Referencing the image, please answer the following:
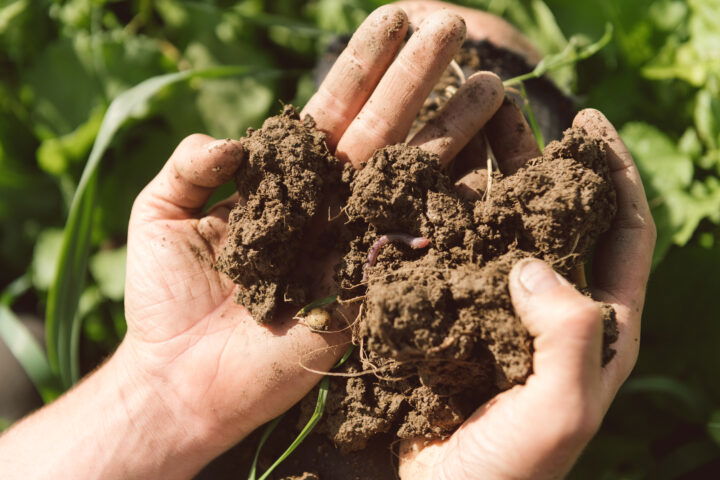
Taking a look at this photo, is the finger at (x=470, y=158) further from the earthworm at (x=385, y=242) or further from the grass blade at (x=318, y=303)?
the grass blade at (x=318, y=303)

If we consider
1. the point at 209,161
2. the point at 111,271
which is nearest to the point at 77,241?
the point at 111,271

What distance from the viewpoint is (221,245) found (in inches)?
86.9

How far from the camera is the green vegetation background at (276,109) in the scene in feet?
9.65

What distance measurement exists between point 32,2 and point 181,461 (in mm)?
3049

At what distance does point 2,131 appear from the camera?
361cm

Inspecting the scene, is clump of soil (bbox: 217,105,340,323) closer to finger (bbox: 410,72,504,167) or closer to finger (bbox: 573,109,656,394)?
finger (bbox: 410,72,504,167)

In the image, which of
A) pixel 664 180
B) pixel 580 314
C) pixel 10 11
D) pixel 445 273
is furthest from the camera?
pixel 10 11

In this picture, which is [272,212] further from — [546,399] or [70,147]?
[70,147]

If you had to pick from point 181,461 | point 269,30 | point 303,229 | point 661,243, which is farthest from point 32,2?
point 661,243

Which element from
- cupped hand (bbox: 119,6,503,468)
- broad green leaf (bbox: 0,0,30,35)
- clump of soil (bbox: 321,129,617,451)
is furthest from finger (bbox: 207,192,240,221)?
broad green leaf (bbox: 0,0,30,35)

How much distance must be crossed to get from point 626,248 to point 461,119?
0.72 meters

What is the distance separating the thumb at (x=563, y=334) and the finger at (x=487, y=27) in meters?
1.83

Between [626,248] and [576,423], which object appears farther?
[626,248]

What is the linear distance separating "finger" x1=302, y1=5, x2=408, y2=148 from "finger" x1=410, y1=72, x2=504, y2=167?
28 cm
